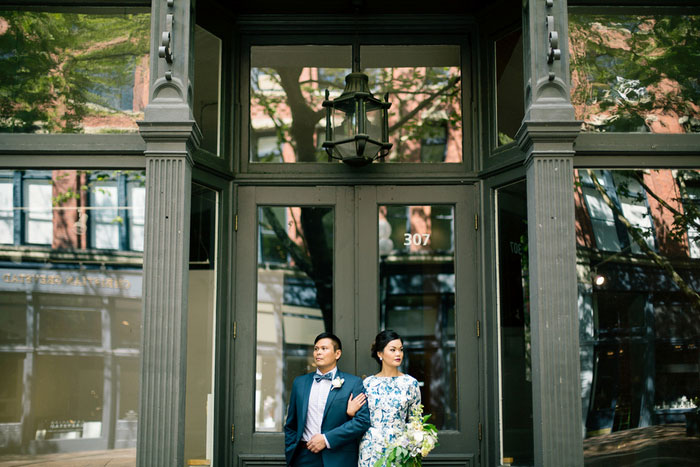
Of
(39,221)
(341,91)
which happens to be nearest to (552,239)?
(341,91)

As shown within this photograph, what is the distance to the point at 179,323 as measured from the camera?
14.8ft

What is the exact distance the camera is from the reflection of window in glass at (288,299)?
5.62 m

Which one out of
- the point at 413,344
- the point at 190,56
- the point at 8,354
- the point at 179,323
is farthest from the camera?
the point at 413,344

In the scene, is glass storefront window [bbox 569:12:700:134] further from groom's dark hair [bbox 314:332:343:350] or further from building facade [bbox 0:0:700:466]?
groom's dark hair [bbox 314:332:343:350]

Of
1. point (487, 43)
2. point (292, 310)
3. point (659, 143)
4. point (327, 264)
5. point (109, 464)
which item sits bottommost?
point (109, 464)

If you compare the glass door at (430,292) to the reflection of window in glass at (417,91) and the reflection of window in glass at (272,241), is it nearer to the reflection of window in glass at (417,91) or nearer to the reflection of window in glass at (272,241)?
the reflection of window in glass at (417,91)

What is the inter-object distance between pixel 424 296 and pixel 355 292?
1.90ft

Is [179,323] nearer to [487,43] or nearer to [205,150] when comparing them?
[205,150]

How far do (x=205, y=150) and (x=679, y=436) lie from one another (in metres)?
4.14

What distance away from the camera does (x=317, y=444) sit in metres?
5.00

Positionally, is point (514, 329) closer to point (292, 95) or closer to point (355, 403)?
point (355, 403)

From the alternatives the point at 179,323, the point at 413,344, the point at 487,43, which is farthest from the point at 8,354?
the point at 487,43

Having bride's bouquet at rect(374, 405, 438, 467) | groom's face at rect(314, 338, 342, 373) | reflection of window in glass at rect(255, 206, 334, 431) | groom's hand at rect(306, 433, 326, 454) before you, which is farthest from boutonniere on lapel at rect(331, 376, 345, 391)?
bride's bouquet at rect(374, 405, 438, 467)

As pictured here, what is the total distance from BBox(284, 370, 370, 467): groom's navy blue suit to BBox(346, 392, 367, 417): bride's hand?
2 cm
